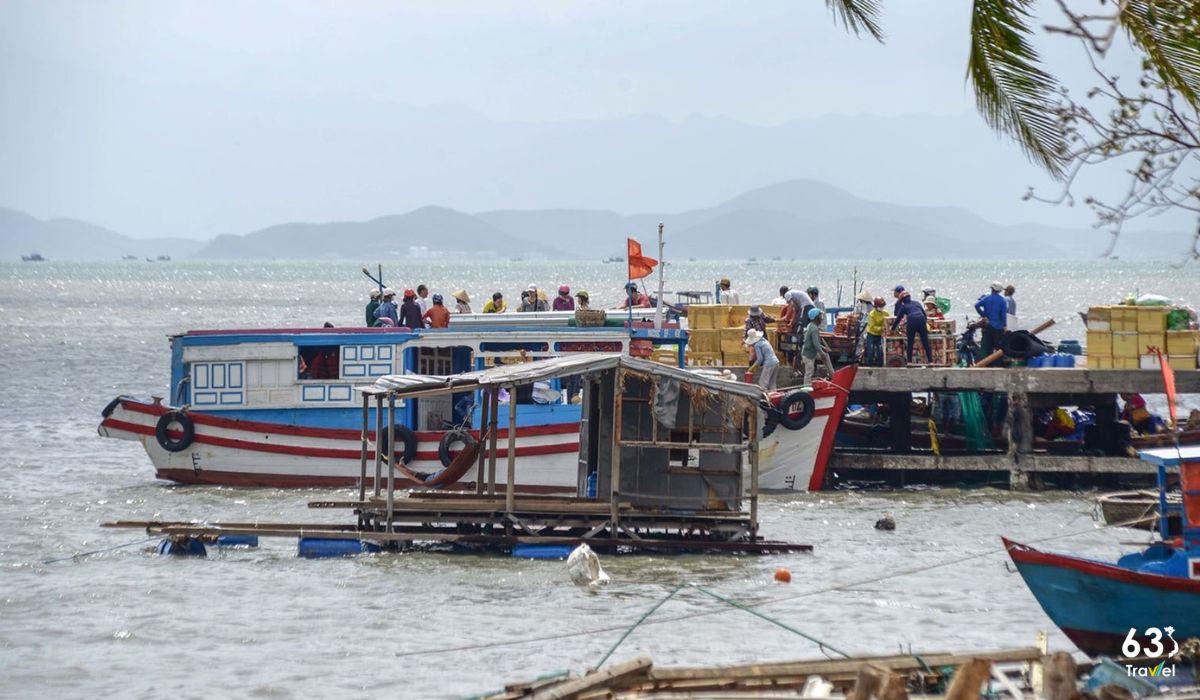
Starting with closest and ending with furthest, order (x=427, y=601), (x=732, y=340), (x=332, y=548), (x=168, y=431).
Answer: (x=427, y=601) → (x=332, y=548) → (x=168, y=431) → (x=732, y=340)

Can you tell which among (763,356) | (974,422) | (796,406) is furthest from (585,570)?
(974,422)

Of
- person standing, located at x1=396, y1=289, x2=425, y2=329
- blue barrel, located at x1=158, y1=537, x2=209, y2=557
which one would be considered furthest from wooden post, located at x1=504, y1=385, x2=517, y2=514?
person standing, located at x1=396, y1=289, x2=425, y2=329

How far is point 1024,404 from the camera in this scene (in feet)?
87.2

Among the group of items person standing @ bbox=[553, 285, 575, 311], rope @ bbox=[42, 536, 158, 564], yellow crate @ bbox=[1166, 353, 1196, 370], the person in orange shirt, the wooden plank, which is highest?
person standing @ bbox=[553, 285, 575, 311]

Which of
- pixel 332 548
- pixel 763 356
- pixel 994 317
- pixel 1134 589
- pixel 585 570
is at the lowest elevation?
pixel 332 548

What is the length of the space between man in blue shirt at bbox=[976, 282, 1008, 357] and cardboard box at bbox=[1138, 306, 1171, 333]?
2.44 meters

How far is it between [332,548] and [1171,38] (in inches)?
538

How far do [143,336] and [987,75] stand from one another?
72745 millimetres

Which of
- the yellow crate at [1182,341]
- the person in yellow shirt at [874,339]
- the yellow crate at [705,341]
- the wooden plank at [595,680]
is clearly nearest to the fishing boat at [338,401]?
the yellow crate at [705,341]

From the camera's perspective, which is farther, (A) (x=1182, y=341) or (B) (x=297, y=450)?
(B) (x=297, y=450)

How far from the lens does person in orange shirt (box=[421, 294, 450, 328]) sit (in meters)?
27.3

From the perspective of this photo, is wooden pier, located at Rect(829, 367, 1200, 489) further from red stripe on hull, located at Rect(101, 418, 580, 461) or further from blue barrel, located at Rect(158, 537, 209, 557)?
blue barrel, located at Rect(158, 537, 209, 557)

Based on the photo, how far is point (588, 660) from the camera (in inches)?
607

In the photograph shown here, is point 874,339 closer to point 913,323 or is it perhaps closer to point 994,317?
point 913,323
